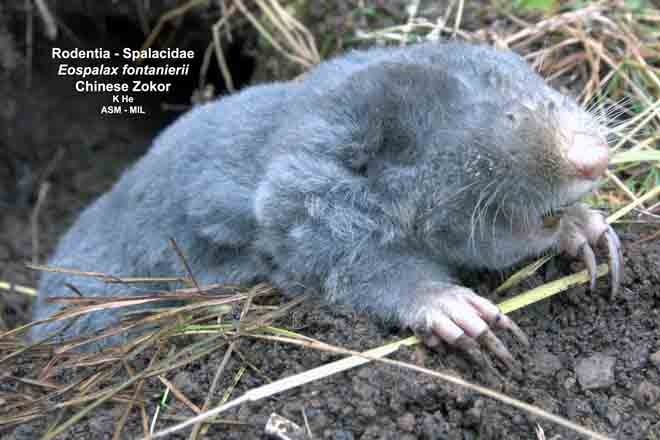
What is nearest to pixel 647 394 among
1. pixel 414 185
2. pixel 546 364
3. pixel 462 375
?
pixel 546 364

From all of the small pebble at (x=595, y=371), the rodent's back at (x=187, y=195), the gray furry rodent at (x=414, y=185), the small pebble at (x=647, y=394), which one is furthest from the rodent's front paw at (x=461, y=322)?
the rodent's back at (x=187, y=195)

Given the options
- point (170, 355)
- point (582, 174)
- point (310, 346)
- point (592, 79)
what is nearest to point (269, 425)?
point (310, 346)

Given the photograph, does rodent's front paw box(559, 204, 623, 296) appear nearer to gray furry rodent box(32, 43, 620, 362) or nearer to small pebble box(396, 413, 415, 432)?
gray furry rodent box(32, 43, 620, 362)

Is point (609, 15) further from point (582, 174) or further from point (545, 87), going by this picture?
point (582, 174)

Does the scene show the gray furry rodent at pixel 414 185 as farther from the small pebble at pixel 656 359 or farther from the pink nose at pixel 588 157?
the small pebble at pixel 656 359

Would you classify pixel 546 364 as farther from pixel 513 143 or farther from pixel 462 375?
pixel 513 143

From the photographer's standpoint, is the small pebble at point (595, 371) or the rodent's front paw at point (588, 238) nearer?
the small pebble at point (595, 371)

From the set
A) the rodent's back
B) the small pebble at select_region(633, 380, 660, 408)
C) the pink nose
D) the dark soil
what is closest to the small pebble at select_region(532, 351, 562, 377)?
the dark soil
